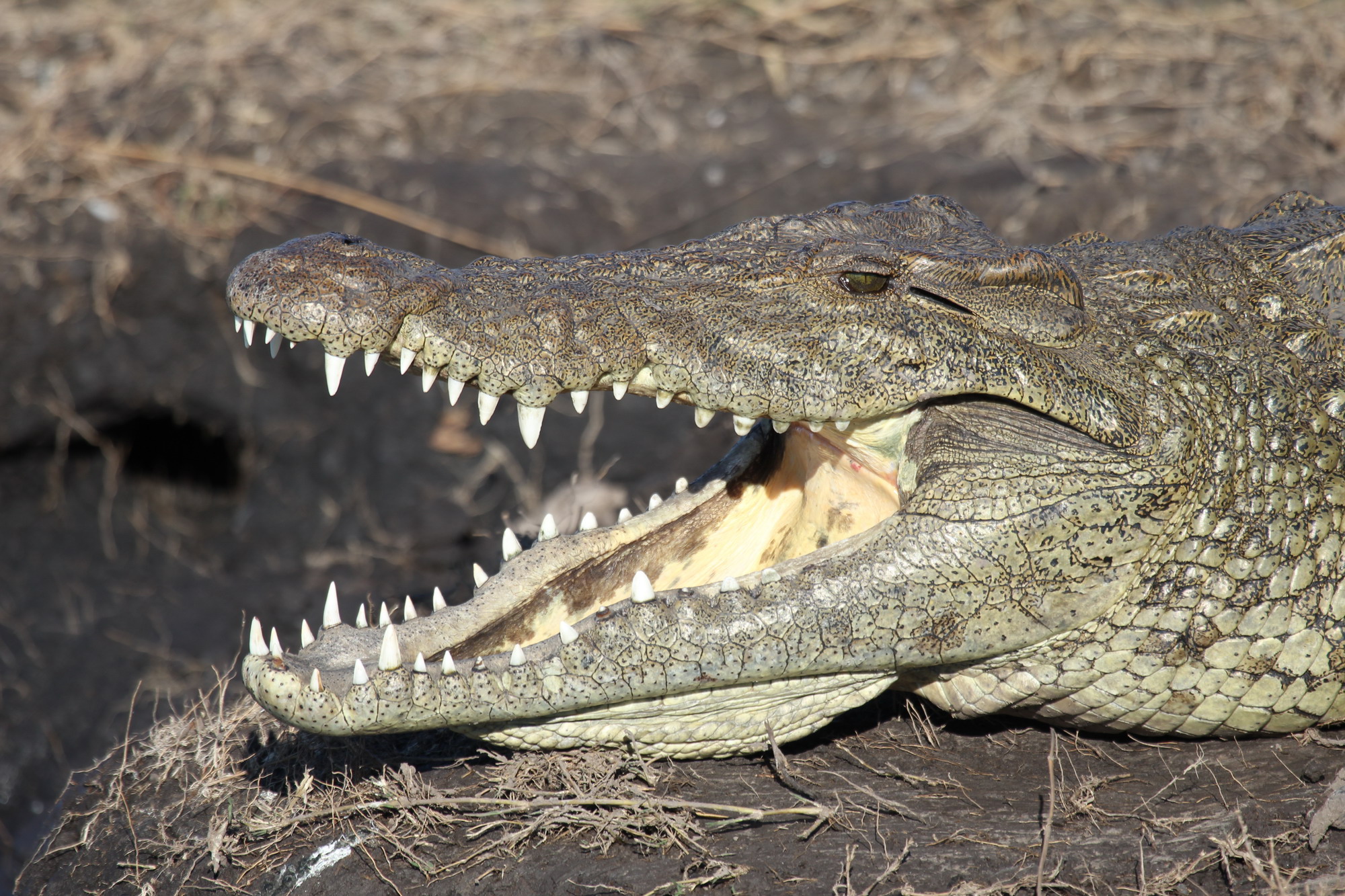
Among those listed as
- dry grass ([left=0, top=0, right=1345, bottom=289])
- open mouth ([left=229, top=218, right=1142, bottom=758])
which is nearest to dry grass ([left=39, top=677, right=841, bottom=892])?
open mouth ([left=229, top=218, right=1142, bottom=758])

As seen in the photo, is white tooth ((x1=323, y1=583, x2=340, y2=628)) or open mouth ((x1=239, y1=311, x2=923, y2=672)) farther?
white tooth ((x1=323, y1=583, x2=340, y2=628))

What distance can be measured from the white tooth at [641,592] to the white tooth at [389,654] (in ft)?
1.64

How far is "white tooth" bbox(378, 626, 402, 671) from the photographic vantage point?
7.21ft

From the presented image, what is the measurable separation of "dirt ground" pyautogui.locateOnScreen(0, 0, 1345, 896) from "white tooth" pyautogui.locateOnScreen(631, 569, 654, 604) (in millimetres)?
444

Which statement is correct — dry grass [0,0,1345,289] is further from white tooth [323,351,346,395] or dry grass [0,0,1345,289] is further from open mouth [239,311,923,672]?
white tooth [323,351,346,395]

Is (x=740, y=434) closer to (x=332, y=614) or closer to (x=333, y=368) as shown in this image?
(x=333, y=368)

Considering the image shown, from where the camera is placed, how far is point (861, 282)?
7.84 ft

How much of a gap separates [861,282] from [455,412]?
11.3 ft

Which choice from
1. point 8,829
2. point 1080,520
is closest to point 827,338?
point 1080,520

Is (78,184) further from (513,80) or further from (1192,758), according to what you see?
(1192,758)

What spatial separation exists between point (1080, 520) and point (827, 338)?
66cm

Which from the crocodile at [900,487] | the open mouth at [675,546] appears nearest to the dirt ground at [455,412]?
the crocodile at [900,487]

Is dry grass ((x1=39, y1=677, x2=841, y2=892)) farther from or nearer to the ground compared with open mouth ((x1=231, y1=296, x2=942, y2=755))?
nearer to the ground

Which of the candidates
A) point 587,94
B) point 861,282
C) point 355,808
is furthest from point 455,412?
point 861,282
